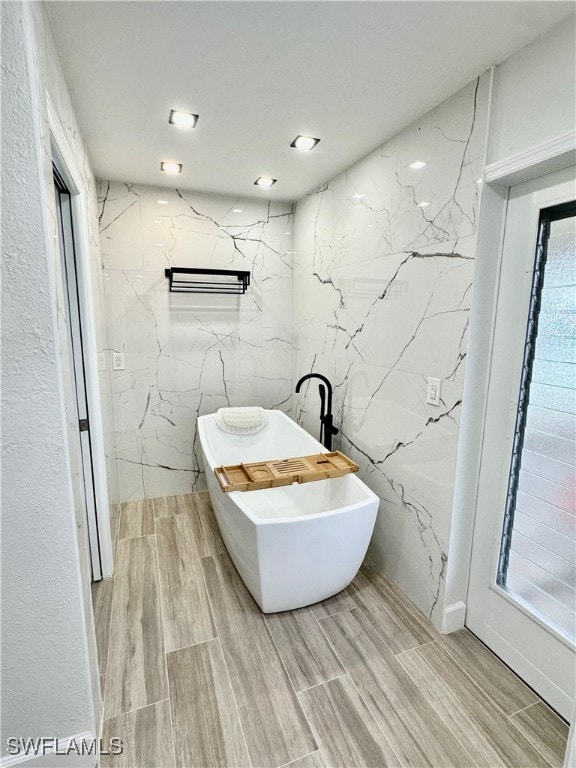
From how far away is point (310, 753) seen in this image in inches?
52.5

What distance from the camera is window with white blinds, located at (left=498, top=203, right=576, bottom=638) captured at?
1407 mm

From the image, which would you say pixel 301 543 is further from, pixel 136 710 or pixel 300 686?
pixel 136 710

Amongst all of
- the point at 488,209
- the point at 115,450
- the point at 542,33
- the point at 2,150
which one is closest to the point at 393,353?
the point at 488,209

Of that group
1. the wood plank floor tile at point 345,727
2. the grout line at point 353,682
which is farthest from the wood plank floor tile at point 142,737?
the grout line at point 353,682

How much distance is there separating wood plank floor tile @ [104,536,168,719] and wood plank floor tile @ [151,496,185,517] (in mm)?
462

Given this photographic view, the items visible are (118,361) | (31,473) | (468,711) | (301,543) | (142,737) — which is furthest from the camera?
(118,361)

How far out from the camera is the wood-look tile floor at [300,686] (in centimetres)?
134

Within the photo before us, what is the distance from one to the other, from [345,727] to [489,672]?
2.31 ft

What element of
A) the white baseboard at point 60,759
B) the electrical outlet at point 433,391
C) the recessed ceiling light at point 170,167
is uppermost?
the recessed ceiling light at point 170,167

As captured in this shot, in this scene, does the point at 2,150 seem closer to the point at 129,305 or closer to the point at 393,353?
the point at 393,353

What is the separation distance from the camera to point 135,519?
2859 mm

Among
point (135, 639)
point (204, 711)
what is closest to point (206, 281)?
point (135, 639)

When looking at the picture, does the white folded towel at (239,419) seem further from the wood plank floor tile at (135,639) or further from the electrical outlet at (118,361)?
the wood plank floor tile at (135,639)

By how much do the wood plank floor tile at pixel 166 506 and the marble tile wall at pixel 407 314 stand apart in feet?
4.77
